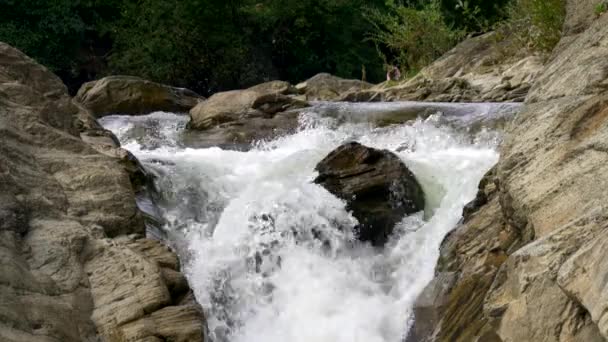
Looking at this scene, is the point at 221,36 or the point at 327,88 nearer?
the point at 327,88

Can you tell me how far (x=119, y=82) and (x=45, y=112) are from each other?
26.8ft

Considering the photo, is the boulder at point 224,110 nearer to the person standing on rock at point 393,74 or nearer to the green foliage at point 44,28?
the person standing on rock at point 393,74

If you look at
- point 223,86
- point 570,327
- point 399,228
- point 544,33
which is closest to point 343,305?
point 399,228

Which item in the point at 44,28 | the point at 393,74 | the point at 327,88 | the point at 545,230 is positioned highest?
the point at 545,230

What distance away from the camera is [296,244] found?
23.2 ft

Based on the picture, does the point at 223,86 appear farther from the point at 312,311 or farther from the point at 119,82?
the point at 312,311

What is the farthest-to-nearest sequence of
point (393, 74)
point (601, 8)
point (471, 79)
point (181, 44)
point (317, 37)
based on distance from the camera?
point (317, 37) → point (181, 44) → point (393, 74) → point (471, 79) → point (601, 8)

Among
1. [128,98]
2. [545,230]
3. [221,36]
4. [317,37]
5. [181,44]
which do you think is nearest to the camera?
[545,230]

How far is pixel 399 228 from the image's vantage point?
23.9 ft

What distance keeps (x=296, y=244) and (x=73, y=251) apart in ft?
7.72

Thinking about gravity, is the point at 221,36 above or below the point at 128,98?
above

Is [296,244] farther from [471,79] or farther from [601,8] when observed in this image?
[471,79]

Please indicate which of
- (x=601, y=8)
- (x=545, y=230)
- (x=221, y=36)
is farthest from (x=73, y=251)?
Result: (x=221, y=36)

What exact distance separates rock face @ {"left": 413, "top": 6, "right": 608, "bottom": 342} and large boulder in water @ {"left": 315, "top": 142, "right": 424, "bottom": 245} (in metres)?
1.08
